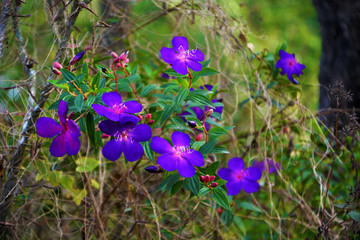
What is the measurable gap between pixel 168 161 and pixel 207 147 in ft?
0.53

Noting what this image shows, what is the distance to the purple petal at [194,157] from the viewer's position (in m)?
1.17

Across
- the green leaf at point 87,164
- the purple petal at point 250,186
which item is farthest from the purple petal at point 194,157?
the green leaf at point 87,164

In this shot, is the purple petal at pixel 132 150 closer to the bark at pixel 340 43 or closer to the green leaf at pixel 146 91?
the green leaf at pixel 146 91

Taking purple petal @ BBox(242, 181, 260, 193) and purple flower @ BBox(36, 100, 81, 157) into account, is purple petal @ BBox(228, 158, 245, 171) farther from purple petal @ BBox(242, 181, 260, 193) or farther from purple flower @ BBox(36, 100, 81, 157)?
purple flower @ BBox(36, 100, 81, 157)

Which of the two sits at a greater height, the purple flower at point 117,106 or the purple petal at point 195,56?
the purple petal at point 195,56

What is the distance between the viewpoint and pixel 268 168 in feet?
6.17

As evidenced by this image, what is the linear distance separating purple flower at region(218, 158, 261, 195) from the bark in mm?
713

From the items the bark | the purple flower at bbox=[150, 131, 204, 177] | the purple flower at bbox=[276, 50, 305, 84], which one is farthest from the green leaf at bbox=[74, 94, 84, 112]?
the bark

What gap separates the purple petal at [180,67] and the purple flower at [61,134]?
0.35 metres

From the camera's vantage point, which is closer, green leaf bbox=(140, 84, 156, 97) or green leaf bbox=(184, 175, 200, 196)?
green leaf bbox=(184, 175, 200, 196)

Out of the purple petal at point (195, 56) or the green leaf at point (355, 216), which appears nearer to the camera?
the purple petal at point (195, 56)

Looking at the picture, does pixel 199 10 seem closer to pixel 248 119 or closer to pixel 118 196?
pixel 248 119

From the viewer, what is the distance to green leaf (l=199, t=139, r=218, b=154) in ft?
4.12

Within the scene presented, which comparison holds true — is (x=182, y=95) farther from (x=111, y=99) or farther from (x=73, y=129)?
(x=73, y=129)
